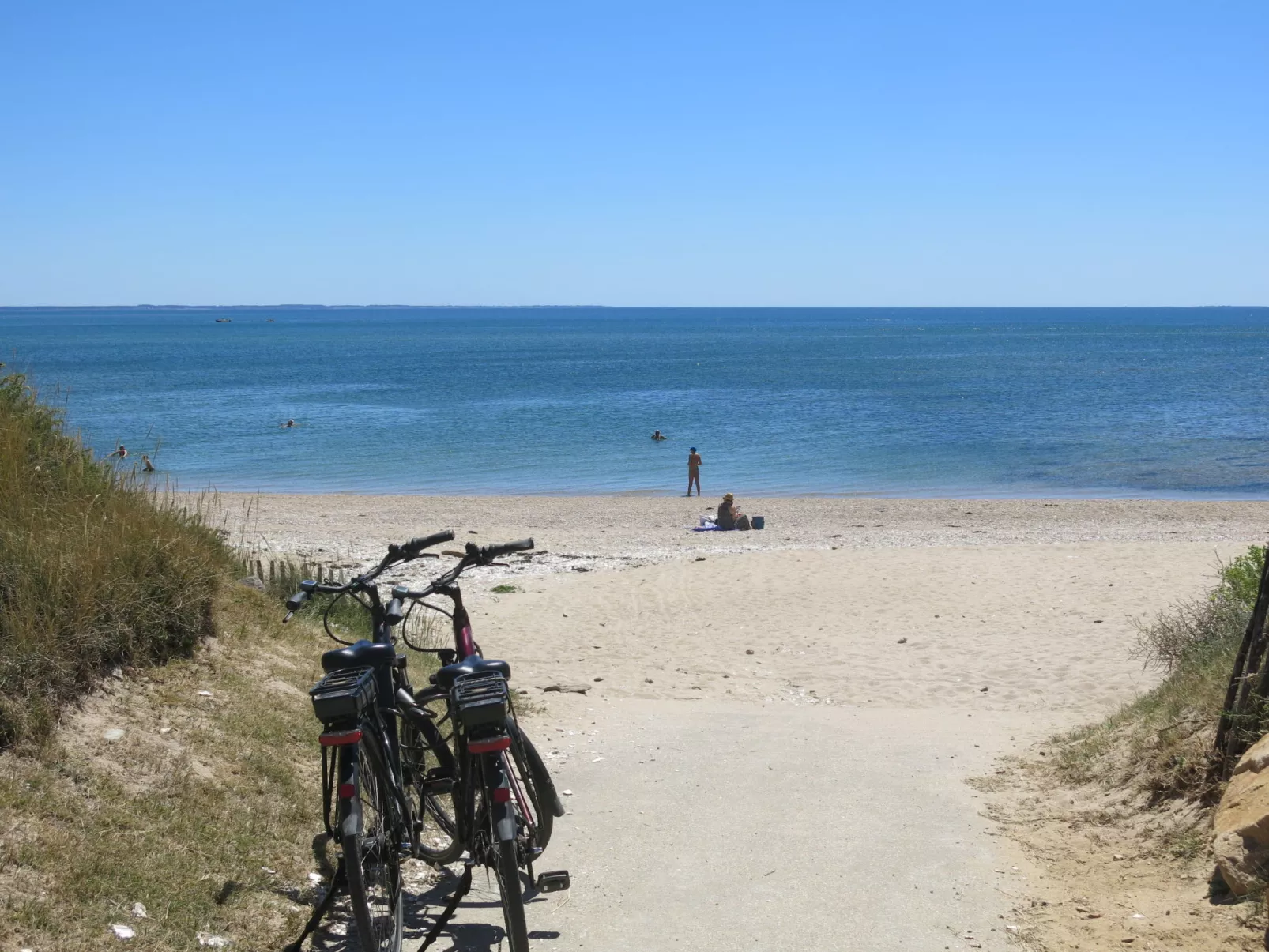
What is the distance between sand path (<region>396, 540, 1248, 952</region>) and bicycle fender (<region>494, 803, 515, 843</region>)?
2.93 feet

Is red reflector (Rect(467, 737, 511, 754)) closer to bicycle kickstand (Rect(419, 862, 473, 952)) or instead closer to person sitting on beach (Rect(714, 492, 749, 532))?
bicycle kickstand (Rect(419, 862, 473, 952))

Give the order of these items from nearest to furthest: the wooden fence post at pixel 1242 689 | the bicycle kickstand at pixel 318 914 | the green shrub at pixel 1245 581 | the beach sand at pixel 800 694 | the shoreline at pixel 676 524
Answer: the bicycle kickstand at pixel 318 914
the beach sand at pixel 800 694
the wooden fence post at pixel 1242 689
the green shrub at pixel 1245 581
the shoreline at pixel 676 524

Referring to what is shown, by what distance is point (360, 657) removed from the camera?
13.9 ft

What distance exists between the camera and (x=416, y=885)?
496 cm

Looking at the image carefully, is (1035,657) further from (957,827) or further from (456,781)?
(456,781)

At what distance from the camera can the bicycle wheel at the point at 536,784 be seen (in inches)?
180

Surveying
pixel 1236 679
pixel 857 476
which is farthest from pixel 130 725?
pixel 857 476

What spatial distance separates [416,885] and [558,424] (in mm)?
44175

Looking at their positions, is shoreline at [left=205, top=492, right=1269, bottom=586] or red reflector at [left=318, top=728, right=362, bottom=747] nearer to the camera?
red reflector at [left=318, top=728, right=362, bottom=747]

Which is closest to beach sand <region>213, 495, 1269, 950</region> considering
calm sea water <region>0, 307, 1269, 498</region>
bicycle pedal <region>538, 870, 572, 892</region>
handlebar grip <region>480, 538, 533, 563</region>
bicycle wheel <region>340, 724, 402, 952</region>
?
bicycle pedal <region>538, 870, 572, 892</region>

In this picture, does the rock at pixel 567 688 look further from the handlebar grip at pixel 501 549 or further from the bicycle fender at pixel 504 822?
the bicycle fender at pixel 504 822

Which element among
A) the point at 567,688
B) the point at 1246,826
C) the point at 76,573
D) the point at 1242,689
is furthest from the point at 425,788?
the point at 567,688

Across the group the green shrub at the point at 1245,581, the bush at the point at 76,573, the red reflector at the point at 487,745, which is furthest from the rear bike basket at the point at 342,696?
the green shrub at the point at 1245,581

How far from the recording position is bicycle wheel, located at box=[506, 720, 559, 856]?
4570 millimetres
